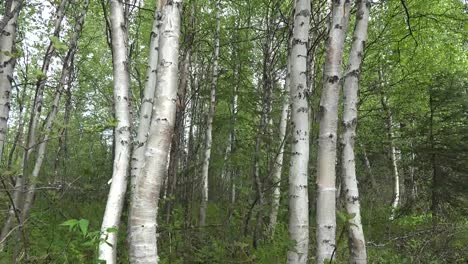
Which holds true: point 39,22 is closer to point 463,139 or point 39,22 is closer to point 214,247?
Answer: point 214,247

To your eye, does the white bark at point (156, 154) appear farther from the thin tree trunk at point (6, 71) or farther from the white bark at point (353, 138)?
the thin tree trunk at point (6, 71)

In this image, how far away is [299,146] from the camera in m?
4.05

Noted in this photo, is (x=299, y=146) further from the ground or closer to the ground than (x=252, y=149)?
closer to the ground

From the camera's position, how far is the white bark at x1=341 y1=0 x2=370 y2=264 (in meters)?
3.98

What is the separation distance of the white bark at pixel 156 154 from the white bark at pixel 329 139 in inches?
73.1

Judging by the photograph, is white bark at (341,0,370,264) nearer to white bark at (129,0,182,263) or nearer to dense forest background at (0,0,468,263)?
dense forest background at (0,0,468,263)

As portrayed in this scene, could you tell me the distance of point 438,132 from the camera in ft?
29.1

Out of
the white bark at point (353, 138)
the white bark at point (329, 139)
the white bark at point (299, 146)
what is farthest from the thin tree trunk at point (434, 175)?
the white bark at point (299, 146)

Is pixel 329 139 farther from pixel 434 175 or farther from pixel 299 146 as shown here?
pixel 434 175

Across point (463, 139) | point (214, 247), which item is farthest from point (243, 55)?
point (214, 247)

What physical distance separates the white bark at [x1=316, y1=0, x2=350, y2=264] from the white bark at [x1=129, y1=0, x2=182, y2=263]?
1.86 meters

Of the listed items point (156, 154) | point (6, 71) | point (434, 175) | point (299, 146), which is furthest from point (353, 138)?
point (434, 175)

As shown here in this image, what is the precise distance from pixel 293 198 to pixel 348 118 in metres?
1.12

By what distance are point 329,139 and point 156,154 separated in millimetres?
2029
